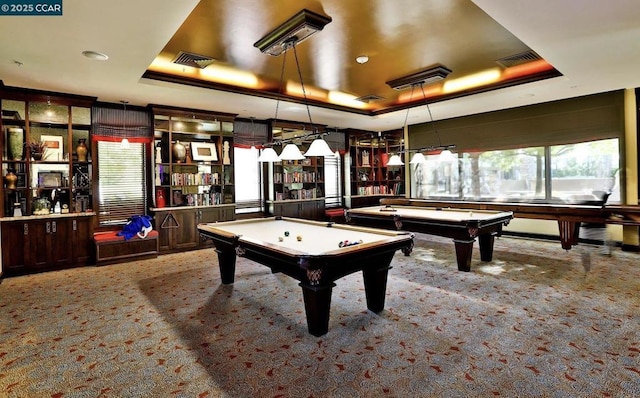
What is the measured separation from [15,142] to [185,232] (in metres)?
2.84

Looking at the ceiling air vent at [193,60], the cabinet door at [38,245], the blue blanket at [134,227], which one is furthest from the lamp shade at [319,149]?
the cabinet door at [38,245]

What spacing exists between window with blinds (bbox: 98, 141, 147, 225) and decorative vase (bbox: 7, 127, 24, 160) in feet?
3.43

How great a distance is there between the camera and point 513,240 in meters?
6.99

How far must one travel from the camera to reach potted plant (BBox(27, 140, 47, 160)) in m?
5.16

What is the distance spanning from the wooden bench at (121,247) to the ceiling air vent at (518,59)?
240 inches

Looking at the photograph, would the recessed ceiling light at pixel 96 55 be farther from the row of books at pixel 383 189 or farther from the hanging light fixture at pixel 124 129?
the row of books at pixel 383 189

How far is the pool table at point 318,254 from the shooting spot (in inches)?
108

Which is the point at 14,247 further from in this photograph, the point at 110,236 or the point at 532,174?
the point at 532,174

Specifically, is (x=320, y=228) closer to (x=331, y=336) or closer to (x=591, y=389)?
(x=331, y=336)

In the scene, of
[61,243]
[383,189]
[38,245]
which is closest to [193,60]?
[61,243]

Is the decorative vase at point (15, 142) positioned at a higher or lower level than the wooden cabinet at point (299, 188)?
higher

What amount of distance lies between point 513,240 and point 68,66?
792 centimetres

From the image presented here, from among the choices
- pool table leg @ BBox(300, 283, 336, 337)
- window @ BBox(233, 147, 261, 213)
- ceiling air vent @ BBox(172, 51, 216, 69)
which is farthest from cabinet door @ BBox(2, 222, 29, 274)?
pool table leg @ BBox(300, 283, 336, 337)

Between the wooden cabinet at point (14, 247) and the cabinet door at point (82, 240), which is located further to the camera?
the cabinet door at point (82, 240)
